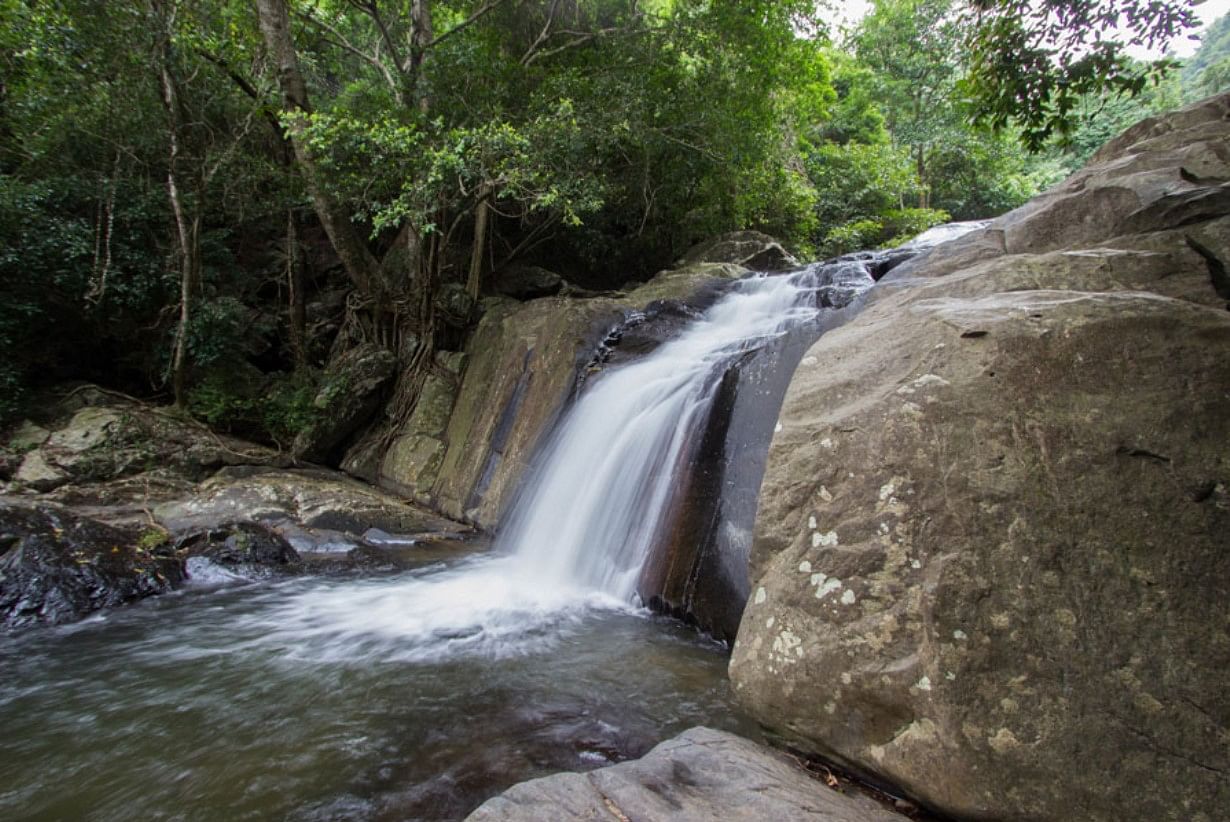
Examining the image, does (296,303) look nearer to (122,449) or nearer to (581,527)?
(122,449)

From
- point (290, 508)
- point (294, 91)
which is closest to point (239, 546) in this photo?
point (290, 508)

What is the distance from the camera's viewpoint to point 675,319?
Answer: 353 inches

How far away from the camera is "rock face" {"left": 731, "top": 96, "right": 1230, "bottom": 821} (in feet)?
6.81

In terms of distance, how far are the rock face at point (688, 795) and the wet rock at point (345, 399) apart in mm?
8732

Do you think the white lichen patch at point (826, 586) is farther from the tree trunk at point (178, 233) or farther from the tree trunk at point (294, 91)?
the tree trunk at point (178, 233)

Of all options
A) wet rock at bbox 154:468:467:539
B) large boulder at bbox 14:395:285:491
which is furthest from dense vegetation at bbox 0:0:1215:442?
wet rock at bbox 154:468:467:539

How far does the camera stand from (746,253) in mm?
12469

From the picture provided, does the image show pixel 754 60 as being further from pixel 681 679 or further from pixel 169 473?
pixel 169 473

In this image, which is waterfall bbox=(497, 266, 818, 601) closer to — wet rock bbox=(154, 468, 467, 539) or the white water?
the white water

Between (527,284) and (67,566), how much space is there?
27.7 feet

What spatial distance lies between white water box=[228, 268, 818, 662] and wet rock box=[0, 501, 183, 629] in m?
1.39

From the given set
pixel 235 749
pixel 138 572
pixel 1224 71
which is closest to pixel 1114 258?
pixel 235 749

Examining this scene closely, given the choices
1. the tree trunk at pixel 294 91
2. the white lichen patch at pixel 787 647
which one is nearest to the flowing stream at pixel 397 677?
the white lichen patch at pixel 787 647

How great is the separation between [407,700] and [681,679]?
1.65m
